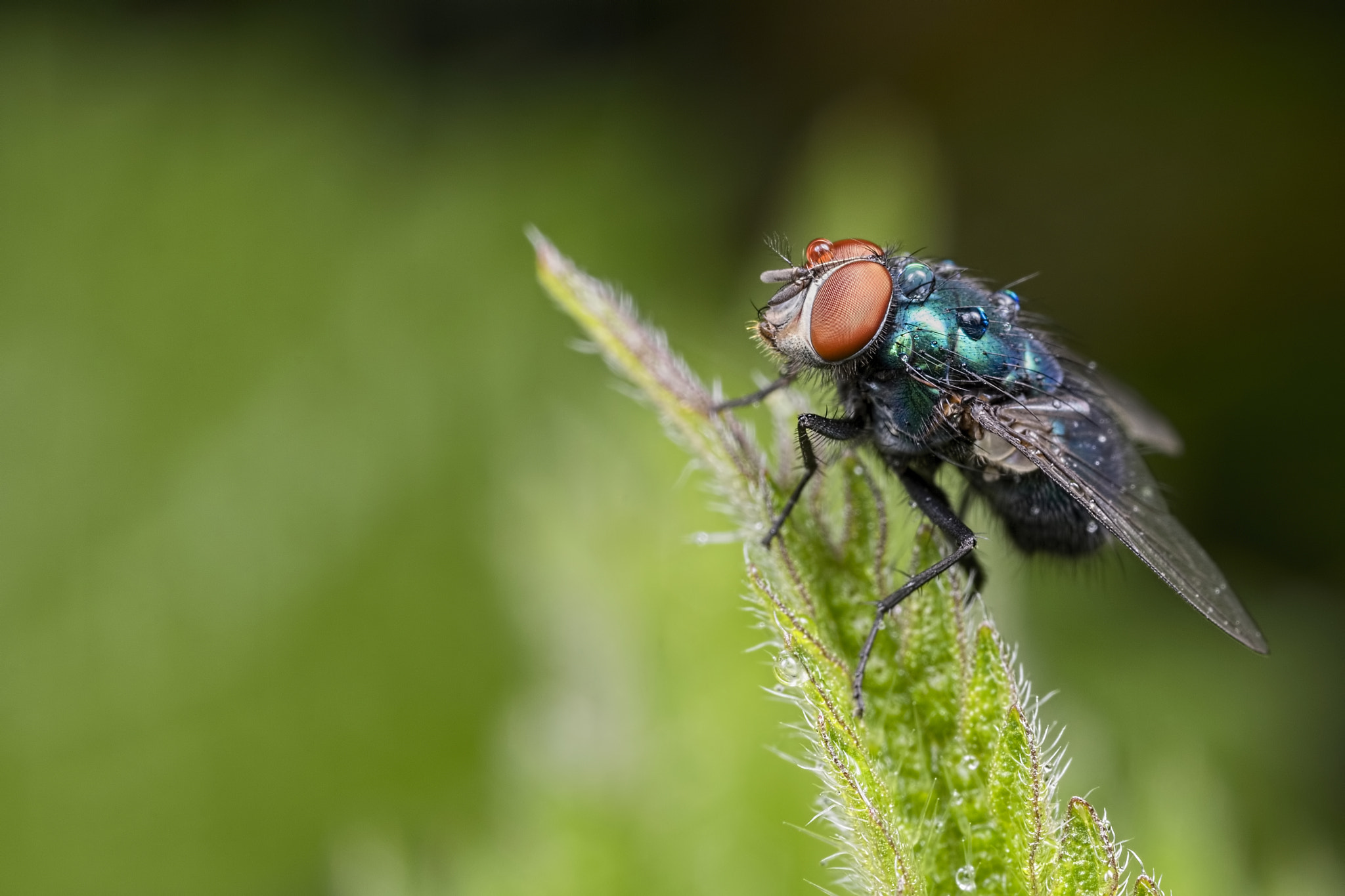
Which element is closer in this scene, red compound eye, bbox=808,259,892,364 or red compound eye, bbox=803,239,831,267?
red compound eye, bbox=808,259,892,364

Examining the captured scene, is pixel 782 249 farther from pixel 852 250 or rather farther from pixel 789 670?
pixel 789 670

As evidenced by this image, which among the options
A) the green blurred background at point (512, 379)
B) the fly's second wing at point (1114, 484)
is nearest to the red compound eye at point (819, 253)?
the fly's second wing at point (1114, 484)

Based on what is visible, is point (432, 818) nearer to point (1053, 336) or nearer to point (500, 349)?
point (500, 349)

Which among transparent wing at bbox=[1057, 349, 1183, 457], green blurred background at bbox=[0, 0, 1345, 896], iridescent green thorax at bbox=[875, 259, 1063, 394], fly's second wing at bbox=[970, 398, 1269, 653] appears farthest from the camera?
green blurred background at bbox=[0, 0, 1345, 896]

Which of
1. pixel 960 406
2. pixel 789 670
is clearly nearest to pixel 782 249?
pixel 960 406

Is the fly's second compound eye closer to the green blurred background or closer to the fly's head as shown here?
the fly's head

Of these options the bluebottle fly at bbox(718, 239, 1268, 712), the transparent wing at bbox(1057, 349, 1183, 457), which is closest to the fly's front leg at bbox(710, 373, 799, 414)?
the bluebottle fly at bbox(718, 239, 1268, 712)

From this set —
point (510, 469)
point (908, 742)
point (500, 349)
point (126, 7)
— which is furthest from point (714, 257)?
point (908, 742)
